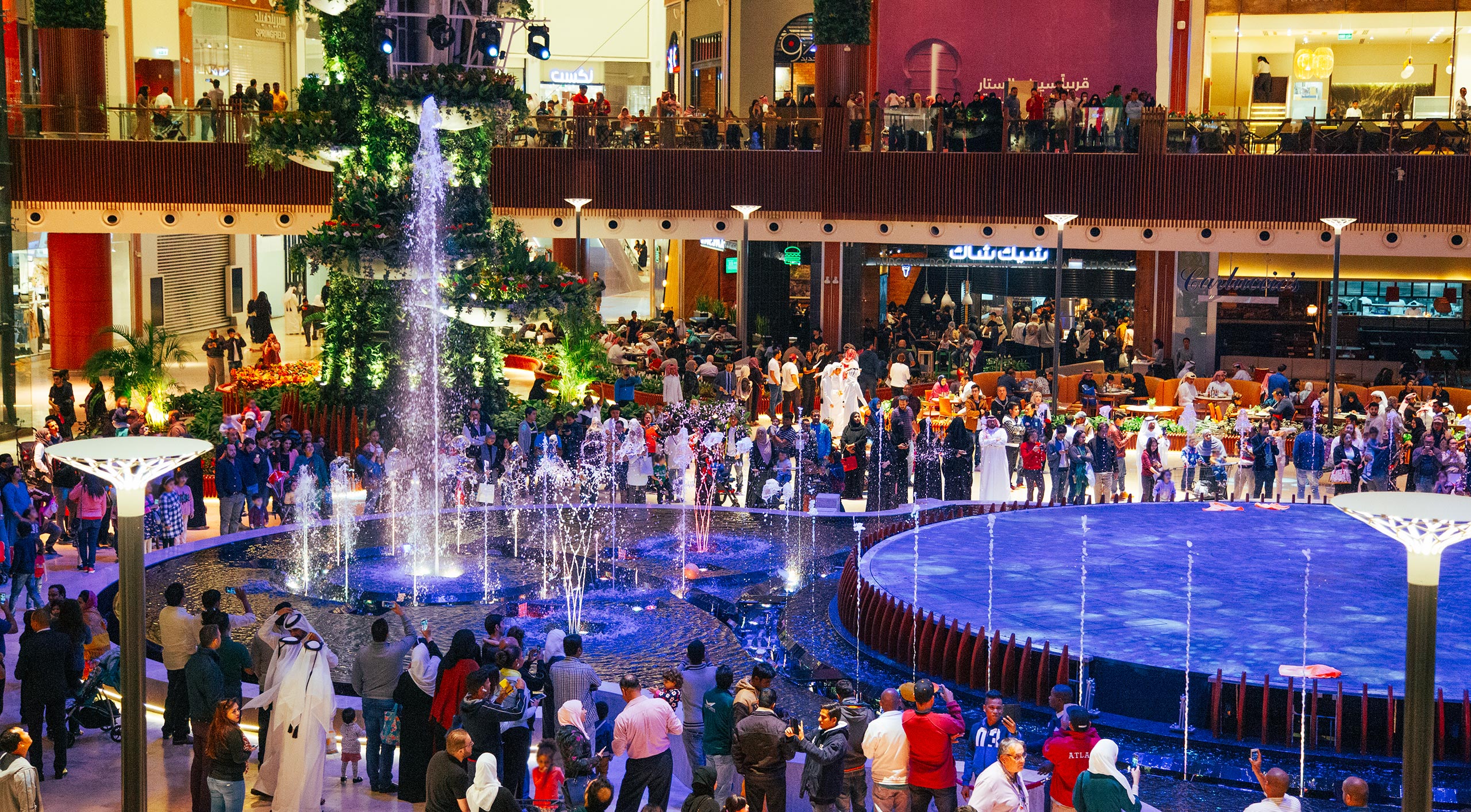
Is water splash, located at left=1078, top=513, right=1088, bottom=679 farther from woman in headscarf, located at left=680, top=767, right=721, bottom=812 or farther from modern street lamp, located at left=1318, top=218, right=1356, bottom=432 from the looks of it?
modern street lamp, located at left=1318, top=218, right=1356, bottom=432

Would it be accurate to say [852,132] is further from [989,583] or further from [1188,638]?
[1188,638]

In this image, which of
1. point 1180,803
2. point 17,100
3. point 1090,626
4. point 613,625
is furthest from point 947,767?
point 17,100

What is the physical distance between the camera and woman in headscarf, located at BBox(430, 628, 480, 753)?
9977 mm

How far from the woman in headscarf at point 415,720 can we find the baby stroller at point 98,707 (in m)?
2.51

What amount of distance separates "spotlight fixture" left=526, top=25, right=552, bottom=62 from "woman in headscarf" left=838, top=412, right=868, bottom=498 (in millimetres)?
7530

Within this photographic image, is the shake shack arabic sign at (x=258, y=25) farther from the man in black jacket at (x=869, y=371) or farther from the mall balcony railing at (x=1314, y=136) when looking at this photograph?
the mall balcony railing at (x=1314, y=136)

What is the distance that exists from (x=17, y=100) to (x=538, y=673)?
20524mm

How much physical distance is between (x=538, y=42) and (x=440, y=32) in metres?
2.40

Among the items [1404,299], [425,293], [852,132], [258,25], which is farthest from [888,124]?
[258,25]

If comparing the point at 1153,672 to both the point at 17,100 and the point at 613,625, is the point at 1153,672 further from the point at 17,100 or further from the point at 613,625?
the point at 17,100

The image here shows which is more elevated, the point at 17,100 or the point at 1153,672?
the point at 17,100

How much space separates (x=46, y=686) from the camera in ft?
35.7

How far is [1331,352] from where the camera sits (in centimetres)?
2391

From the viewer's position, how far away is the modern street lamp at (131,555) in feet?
25.9
